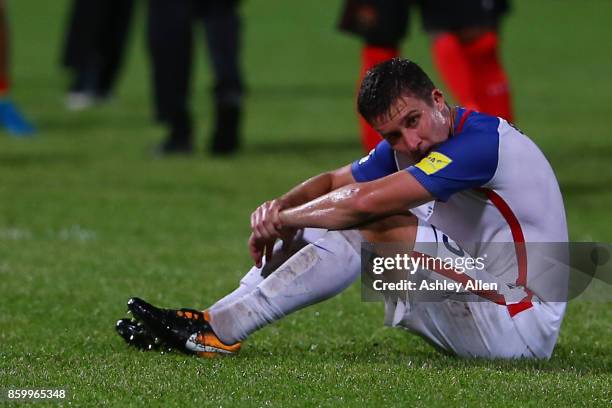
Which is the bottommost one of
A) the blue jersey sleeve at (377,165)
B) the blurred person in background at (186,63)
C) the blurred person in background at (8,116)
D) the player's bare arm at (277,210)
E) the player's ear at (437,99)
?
the blurred person in background at (8,116)

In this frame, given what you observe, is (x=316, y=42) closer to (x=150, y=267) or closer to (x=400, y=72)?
(x=150, y=267)

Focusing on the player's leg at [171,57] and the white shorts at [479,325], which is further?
the player's leg at [171,57]

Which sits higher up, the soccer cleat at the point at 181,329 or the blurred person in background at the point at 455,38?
the blurred person in background at the point at 455,38

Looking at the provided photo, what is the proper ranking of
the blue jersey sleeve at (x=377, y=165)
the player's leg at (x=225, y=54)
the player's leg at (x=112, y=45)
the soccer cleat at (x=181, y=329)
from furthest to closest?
the player's leg at (x=112, y=45) < the player's leg at (x=225, y=54) < the blue jersey sleeve at (x=377, y=165) < the soccer cleat at (x=181, y=329)

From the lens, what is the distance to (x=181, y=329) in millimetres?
4211

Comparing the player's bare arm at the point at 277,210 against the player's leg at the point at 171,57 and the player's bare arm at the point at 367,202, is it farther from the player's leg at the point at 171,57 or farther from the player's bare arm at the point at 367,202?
the player's leg at the point at 171,57

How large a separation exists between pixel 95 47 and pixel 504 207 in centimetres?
956

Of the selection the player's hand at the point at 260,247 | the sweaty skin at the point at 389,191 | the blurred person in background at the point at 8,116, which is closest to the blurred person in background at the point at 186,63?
the blurred person in background at the point at 8,116

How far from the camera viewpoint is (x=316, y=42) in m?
18.6

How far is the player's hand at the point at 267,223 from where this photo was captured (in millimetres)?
4125

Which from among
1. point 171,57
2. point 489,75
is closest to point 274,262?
point 489,75

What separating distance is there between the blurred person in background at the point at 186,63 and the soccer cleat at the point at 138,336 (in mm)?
5204

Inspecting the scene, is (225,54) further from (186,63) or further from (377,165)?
(377,165)

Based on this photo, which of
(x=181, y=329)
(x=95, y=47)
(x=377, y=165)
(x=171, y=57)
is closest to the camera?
(x=181, y=329)
